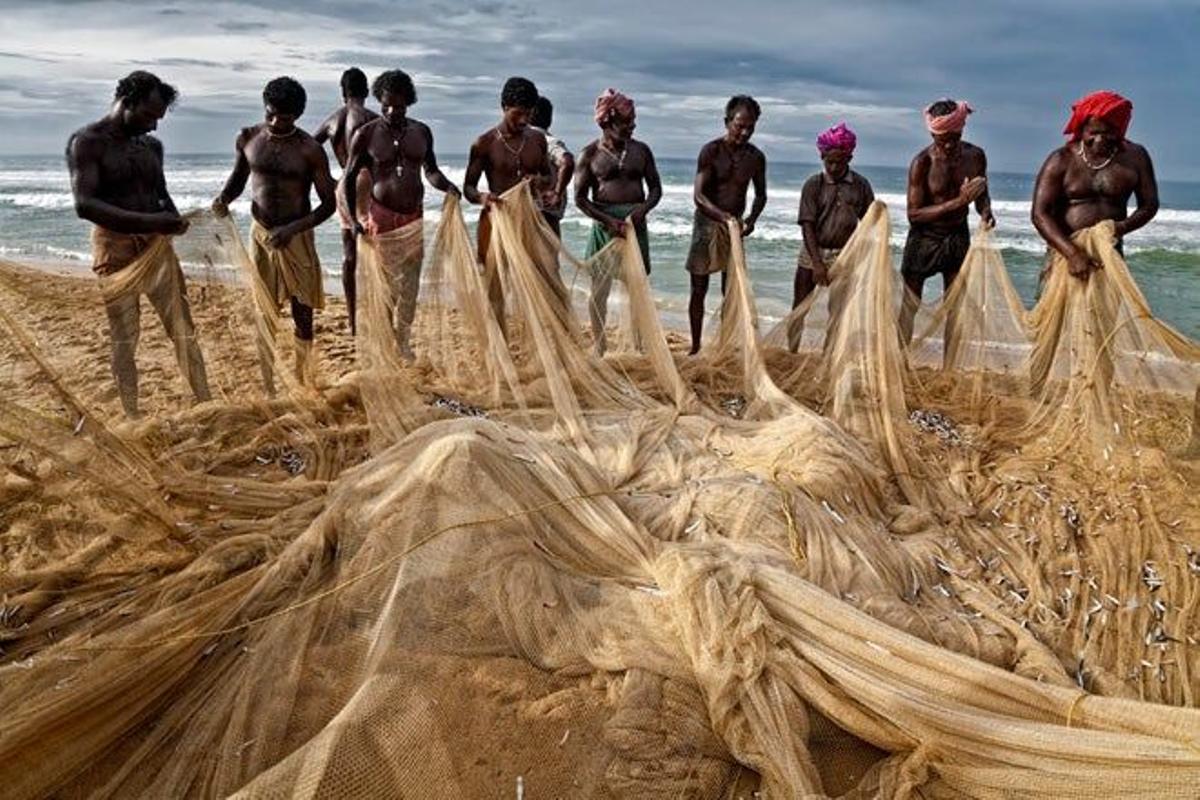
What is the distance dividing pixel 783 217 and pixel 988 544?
70.3ft

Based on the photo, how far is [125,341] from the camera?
4.38 m

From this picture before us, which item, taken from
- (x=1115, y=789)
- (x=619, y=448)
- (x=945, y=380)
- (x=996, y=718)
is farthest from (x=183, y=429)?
(x=945, y=380)

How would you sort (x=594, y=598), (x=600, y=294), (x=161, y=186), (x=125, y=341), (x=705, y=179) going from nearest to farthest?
(x=594, y=598) < (x=125, y=341) < (x=161, y=186) < (x=600, y=294) < (x=705, y=179)

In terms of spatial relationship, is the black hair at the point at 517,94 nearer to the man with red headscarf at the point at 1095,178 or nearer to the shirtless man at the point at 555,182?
the shirtless man at the point at 555,182

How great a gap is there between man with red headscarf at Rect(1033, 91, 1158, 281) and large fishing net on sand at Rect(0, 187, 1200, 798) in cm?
66

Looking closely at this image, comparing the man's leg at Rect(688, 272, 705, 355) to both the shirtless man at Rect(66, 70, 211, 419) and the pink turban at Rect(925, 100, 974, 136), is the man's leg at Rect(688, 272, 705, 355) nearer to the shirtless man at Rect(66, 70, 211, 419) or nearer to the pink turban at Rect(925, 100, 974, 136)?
the pink turban at Rect(925, 100, 974, 136)

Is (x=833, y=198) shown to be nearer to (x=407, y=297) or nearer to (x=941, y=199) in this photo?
(x=941, y=199)

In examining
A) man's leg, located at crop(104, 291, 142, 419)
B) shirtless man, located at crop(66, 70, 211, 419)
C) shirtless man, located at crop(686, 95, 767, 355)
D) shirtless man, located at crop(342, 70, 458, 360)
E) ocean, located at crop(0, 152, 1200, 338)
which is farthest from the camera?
ocean, located at crop(0, 152, 1200, 338)

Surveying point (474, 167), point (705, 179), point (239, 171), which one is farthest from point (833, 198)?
point (239, 171)

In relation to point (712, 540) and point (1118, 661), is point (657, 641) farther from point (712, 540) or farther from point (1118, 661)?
point (1118, 661)

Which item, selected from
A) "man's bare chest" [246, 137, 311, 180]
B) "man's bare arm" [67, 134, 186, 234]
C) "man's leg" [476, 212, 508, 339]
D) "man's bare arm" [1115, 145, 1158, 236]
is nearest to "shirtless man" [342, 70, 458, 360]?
"man's bare chest" [246, 137, 311, 180]

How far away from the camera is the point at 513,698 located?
250cm

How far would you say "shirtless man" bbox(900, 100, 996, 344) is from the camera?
5895mm

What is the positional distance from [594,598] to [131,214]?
11.1 ft
